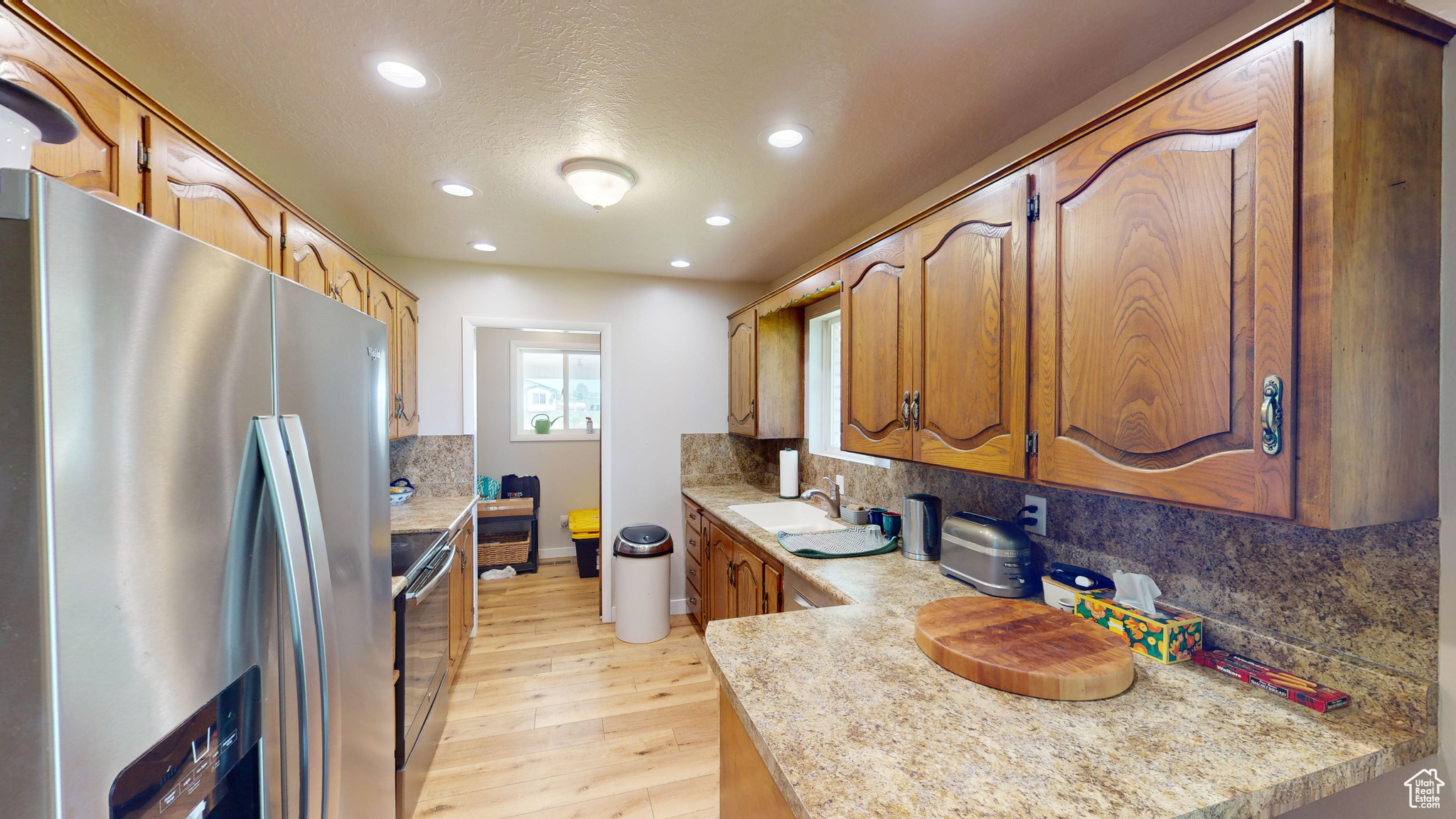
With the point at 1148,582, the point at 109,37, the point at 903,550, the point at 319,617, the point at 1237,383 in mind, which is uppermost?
the point at 109,37

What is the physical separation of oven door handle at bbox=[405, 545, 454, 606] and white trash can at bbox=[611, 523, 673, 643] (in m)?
0.99

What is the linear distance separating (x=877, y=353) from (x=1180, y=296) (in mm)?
1044

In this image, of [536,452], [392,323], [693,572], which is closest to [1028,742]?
[693,572]

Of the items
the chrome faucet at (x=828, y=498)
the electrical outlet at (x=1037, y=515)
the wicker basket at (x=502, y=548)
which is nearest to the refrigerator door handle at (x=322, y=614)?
the electrical outlet at (x=1037, y=515)

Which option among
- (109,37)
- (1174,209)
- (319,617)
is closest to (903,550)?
(1174,209)

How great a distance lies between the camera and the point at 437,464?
332 cm

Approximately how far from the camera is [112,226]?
0.51 metres

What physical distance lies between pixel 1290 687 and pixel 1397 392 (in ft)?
1.79

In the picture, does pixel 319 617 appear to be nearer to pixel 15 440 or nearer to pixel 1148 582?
pixel 15 440

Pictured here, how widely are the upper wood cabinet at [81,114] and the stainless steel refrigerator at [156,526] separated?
0.58 m

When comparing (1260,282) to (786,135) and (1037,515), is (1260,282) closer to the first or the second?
(1037,515)

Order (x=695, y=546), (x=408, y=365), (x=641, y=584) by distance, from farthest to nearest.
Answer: (x=695, y=546) < (x=641, y=584) < (x=408, y=365)

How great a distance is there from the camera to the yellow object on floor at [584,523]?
4.42 m

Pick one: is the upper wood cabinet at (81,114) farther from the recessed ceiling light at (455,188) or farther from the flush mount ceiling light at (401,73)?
the recessed ceiling light at (455,188)
